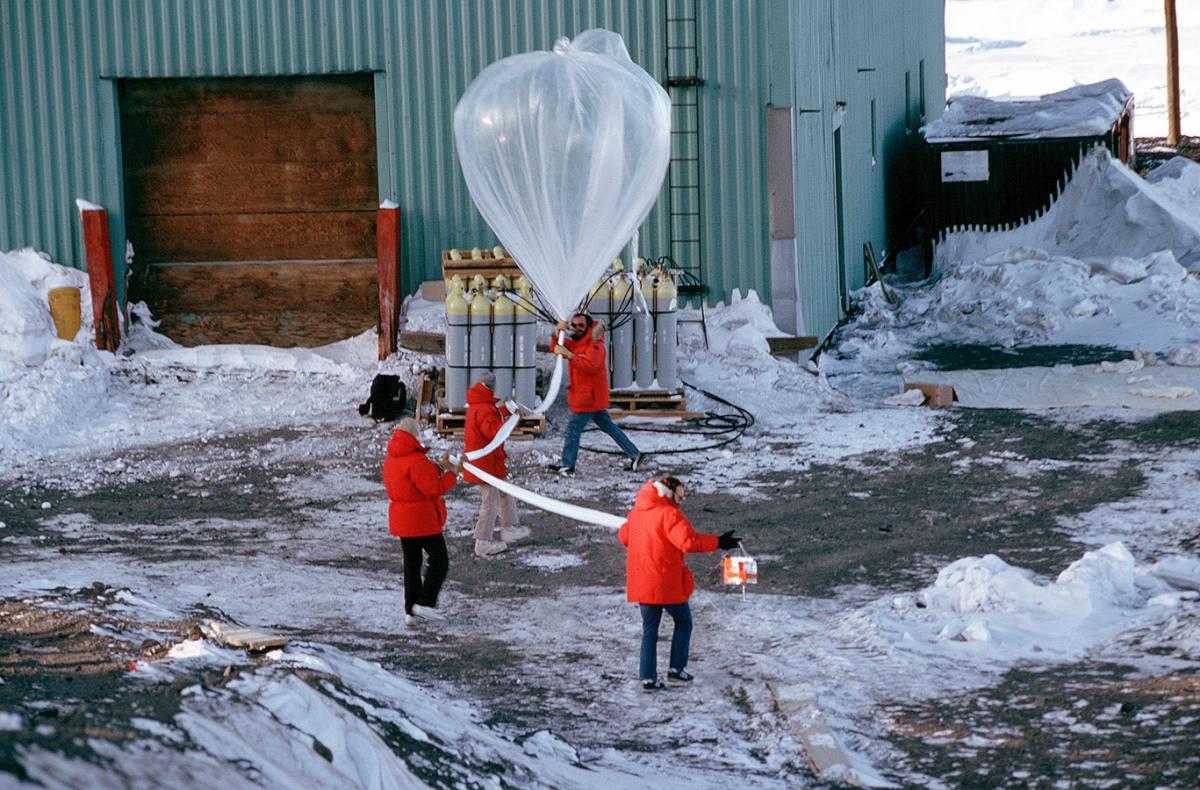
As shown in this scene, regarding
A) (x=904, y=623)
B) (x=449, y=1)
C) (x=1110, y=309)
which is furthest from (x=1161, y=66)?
(x=904, y=623)

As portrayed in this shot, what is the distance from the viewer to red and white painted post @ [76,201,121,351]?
20328mm

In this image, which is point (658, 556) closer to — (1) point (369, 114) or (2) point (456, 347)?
(2) point (456, 347)

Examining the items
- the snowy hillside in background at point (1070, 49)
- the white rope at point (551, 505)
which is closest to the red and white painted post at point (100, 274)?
the white rope at point (551, 505)

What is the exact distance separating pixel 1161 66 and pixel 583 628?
6415 centimetres

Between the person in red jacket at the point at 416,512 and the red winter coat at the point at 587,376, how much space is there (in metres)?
4.36

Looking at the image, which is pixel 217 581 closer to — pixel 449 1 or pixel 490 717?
pixel 490 717

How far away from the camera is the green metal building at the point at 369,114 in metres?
20.0

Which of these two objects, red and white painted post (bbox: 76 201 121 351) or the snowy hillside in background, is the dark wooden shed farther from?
the snowy hillside in background

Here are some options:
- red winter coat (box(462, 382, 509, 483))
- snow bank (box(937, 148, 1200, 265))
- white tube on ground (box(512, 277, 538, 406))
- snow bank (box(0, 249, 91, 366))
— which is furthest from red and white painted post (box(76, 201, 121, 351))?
snow bank (box(937, 148, 1200, 265))

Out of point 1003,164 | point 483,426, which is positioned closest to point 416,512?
point 483,426

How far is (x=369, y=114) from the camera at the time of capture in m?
20.7

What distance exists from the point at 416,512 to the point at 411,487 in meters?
0.18

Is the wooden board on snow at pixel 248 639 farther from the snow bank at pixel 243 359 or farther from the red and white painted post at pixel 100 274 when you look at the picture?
the red and white painted post at pixel 100 274

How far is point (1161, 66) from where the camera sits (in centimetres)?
6888
